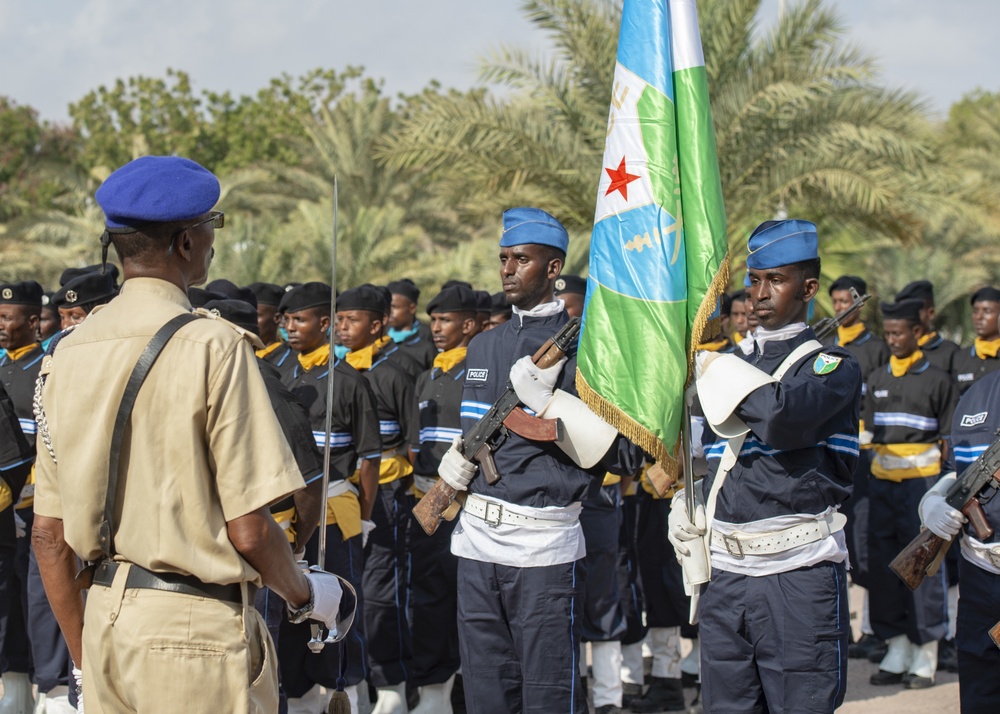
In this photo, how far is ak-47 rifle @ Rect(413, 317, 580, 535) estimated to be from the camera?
16.2ft

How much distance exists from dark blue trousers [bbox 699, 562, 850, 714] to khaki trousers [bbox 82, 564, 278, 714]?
2.26 metres

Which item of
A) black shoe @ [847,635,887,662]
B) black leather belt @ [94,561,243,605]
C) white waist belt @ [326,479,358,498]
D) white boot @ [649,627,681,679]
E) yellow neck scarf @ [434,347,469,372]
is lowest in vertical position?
black shoe @ [847,635,887,662]

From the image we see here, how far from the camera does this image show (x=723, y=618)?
4641 millimetres

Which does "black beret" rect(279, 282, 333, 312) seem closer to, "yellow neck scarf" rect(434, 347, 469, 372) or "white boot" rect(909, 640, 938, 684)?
"yellow neck scarf" rect(434, 347, 469, 372)

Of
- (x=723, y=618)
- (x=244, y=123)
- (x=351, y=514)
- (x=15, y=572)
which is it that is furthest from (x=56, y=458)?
(x=244, y=123)

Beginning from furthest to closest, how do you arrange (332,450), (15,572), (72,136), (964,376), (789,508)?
(72,136)
(964,376)
(15,572)
(332,450)
(789,508)

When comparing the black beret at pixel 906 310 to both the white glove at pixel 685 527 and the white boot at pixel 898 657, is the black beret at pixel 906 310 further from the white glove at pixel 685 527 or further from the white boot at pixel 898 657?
the white glove at pixel 685 527

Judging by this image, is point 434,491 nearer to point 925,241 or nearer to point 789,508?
point 789,508

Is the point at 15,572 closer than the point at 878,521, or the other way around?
the point at 15,572

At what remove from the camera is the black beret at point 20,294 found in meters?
7.49

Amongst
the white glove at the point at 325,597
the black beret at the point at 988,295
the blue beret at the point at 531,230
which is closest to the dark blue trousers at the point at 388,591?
the blue beret at the point at 531,230

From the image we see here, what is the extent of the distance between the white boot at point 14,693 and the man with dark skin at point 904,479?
5764 mm

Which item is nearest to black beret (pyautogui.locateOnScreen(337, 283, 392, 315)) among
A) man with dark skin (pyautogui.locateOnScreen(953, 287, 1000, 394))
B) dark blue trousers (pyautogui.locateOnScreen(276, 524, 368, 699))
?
dark blue trousers (pyautogui.locateOnScreen(276, 524, 368, 699))

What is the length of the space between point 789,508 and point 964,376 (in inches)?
263
